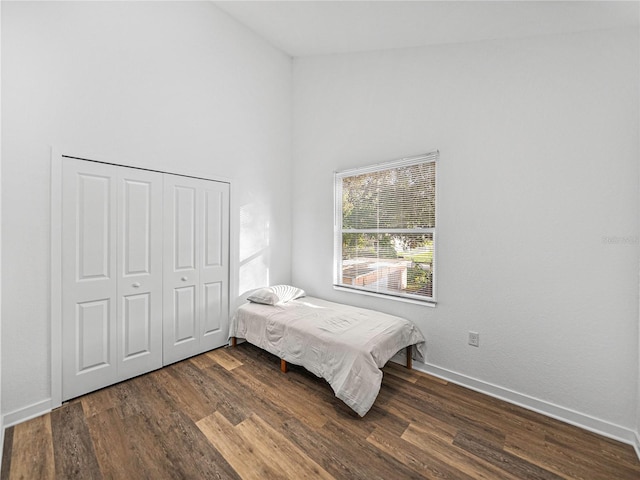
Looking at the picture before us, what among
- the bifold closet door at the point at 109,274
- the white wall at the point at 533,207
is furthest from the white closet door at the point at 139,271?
the white wall at the point at 533,207

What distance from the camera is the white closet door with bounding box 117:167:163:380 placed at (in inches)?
91.6

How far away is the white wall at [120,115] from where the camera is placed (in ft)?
6.14

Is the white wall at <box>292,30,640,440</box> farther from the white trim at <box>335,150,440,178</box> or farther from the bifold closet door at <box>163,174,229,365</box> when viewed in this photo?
the bifold closet door at <box>163,174,229,365</box>

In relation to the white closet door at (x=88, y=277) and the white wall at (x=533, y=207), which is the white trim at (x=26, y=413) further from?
the white wall at (x=533, y=207)

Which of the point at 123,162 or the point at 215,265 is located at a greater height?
the point at 123,162

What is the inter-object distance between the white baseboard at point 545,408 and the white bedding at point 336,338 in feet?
0.97

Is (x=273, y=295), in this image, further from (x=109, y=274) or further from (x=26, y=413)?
(x=26, y=413)

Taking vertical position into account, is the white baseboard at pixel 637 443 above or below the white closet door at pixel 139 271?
below

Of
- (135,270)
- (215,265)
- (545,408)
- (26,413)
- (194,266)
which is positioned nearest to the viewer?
(26,413)

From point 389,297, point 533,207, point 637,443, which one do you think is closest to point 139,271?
point 389,297

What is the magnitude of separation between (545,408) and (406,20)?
3.17 metres

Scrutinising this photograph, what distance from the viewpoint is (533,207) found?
2061 millimetres

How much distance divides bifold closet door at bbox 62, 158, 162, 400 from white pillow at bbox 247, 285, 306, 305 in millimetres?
942

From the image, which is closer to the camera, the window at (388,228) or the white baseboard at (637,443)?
the white baseboard at (637,443)
